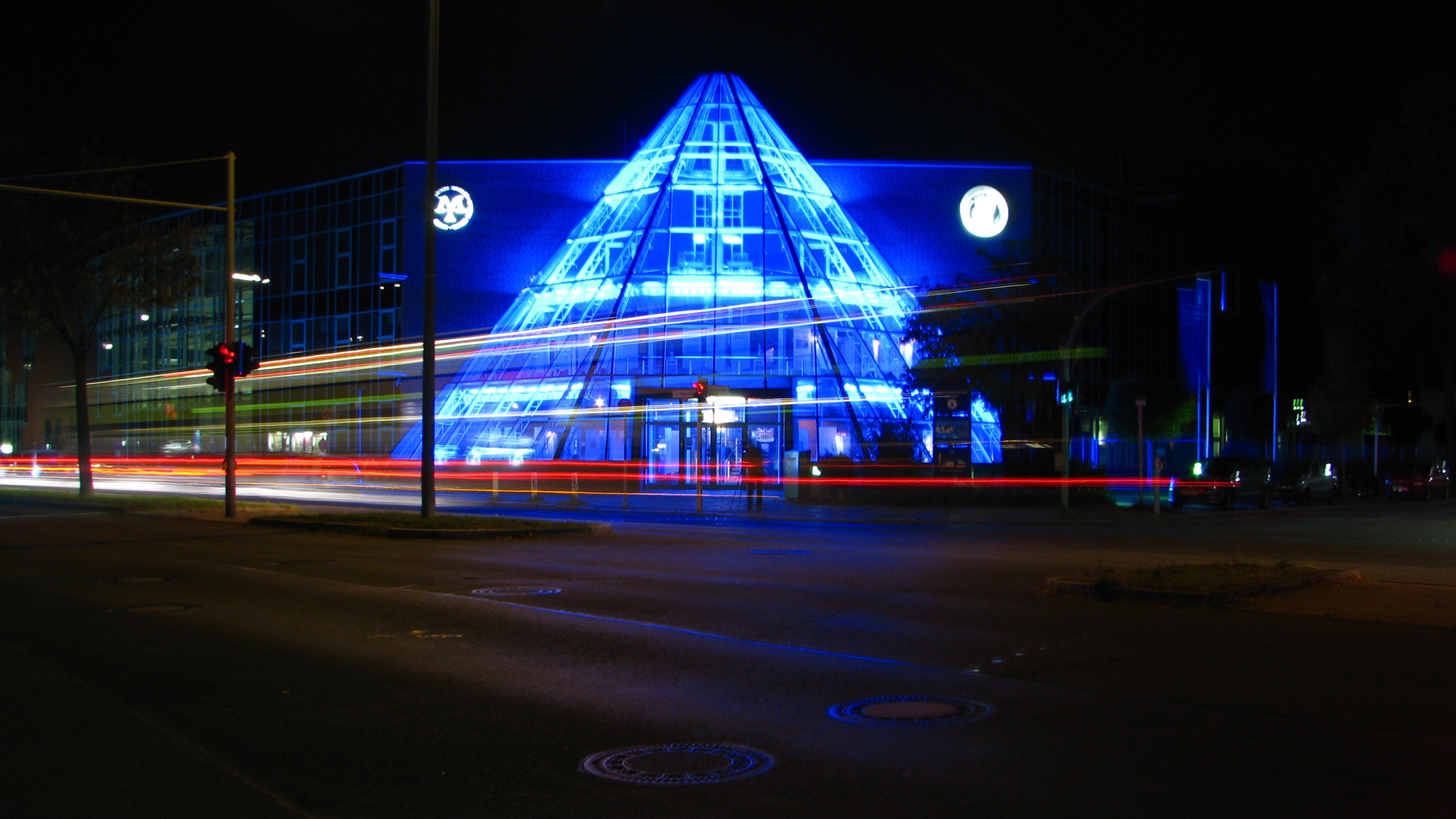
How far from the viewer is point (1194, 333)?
166 feet

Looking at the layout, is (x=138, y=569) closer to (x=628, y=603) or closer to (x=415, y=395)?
(x=628, y=603)

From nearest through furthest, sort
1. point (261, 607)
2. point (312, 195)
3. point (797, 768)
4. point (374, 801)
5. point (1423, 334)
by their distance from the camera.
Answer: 1. point (374, 801)
2. point (797, 768)
3. point (261, 607)
4. point (1423, 334)
5. point (312, 195)

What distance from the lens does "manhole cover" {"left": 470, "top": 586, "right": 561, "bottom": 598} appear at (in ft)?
37.7

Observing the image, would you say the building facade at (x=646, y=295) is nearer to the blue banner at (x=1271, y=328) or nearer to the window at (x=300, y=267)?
the window at (x=300, y=267)

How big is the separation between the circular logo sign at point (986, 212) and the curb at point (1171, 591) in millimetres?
39867

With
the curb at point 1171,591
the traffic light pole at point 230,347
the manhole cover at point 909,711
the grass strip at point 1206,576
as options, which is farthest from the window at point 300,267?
the manhole cover at point 909,711

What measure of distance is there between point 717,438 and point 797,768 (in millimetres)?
36079

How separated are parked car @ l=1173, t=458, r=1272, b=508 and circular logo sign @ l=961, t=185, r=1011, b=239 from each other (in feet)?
58.5

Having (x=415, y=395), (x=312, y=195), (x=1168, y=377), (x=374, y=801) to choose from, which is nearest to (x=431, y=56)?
(x=374, y=801)

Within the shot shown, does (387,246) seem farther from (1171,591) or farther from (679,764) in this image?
(679,764)

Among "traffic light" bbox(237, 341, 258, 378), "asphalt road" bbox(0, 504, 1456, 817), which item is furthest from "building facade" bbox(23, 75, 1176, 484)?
"asphalt road" bbox(0, 504, 1456, 817)

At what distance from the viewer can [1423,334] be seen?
47469 mm

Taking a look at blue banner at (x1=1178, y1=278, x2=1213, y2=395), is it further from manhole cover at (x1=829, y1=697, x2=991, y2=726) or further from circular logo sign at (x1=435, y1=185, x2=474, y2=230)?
manhole cover at (x1=829, y1=697, x2=991, y2=726)

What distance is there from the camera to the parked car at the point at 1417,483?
4503 cm
